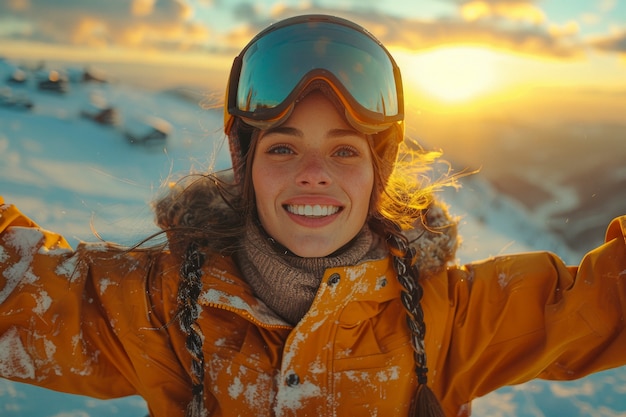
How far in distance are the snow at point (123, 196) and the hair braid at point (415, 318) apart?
0.13 metres

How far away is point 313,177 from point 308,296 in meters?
0.47

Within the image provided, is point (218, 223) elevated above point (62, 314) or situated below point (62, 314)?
above

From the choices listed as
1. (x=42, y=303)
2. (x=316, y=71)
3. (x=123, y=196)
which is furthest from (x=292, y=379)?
(x=123, y=196)

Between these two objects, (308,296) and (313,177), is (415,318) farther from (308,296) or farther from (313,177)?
(313,177)

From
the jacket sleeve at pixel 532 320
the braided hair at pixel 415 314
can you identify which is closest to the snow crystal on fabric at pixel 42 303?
the braided hair at pixel 415 314

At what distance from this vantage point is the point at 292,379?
6.72ft

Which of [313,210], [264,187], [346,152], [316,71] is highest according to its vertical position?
[316,71]

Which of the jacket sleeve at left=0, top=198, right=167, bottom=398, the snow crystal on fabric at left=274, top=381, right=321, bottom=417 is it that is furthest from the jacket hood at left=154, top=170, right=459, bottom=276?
the snow crystal on fabric at left=274, top=381, right=321, bottom=417

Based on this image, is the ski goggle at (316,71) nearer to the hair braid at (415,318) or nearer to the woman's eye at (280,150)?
the woman's eye at (280,150)

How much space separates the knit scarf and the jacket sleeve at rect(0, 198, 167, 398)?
1.50 ft

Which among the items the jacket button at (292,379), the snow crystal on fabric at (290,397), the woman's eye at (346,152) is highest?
the woman's eye at (346,152)

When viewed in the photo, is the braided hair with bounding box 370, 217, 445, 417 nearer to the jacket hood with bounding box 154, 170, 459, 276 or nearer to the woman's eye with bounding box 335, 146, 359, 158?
the jacket hood with bounding box 154, 170, 459, 276

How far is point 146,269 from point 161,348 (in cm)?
32

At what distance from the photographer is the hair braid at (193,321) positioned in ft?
6.71
